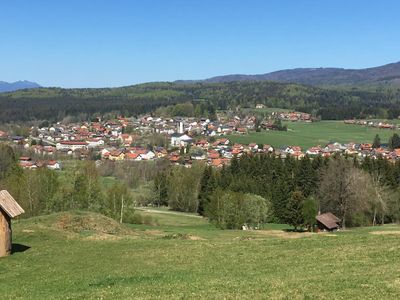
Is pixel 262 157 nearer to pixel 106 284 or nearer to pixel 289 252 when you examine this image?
pixel 289 252

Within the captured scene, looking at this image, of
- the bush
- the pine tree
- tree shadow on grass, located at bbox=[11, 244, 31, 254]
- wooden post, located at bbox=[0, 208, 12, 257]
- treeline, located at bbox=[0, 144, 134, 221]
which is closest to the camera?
wooden post, located at bbox=[0, 208, 12, 257]

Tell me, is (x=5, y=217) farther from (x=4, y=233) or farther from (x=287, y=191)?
(x=287, y=191)

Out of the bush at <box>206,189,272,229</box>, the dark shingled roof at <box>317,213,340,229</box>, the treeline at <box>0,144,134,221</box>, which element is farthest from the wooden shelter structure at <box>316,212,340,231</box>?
the treeline at <box>0,144,134,221</box>

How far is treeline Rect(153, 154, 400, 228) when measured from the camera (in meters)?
68.8

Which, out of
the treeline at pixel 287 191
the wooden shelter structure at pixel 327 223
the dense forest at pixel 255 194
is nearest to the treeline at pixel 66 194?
the dense forest at pixel 255 194

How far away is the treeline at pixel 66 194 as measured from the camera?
68125 millimetres

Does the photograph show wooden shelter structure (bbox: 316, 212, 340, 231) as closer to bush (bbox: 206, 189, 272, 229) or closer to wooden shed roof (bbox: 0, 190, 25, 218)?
bush (bbox: 206, 189, 272, 229)

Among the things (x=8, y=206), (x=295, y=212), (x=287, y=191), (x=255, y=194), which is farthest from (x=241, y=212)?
(x=8, y=206)

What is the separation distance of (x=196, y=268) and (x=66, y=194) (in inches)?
1923

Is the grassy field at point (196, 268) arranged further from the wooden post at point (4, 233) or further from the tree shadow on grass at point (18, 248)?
the wooden post at point (4, 233)

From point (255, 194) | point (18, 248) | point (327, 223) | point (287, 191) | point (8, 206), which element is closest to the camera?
point (8, 206)

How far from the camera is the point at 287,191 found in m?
85.2

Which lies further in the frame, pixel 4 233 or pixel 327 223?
pixel 327 223

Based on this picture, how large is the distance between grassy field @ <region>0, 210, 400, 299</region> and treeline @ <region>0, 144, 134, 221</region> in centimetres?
3170
